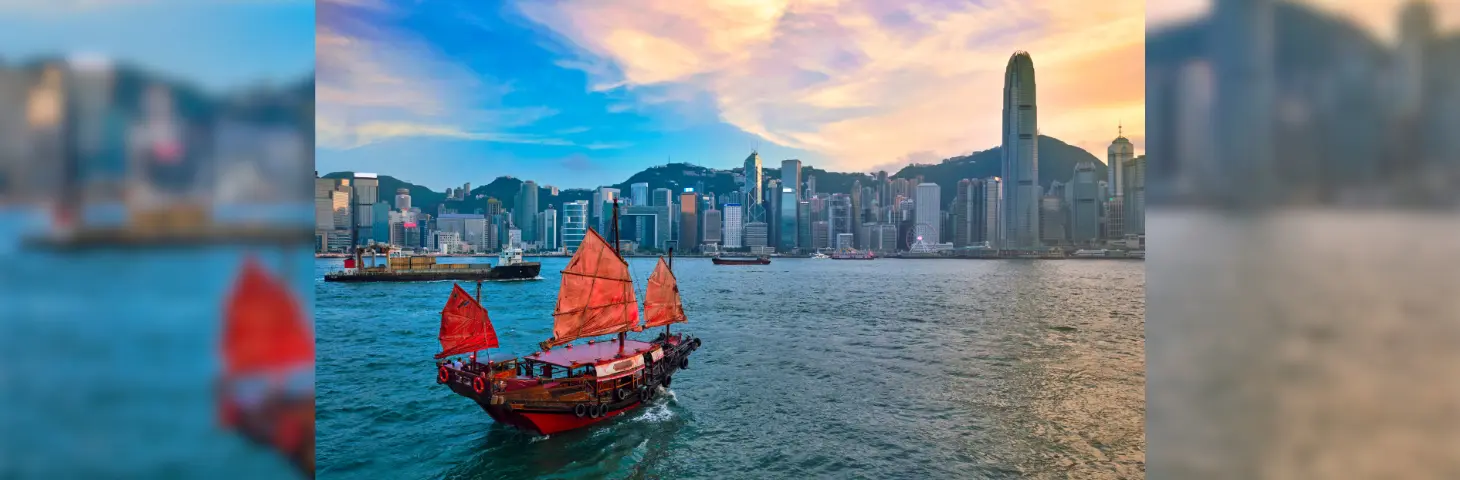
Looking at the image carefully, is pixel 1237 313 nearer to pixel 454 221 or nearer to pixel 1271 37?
pixel 1271 37

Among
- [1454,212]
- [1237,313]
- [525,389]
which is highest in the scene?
[1454,212]

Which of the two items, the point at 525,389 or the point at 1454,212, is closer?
the point at 1454,212

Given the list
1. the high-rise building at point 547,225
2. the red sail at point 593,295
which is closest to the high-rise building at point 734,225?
the high-rise building at point 547,225

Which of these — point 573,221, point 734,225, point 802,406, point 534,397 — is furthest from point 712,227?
point 534,397

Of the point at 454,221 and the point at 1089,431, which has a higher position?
the point at 454,221

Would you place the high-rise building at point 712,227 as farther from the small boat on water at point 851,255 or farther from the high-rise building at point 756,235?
the small boat on water at point 851,255

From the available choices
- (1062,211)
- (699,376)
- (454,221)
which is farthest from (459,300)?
(454,221)

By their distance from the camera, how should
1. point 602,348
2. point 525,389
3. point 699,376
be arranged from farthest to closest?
point 699,376, point 602,348, point 525,389
